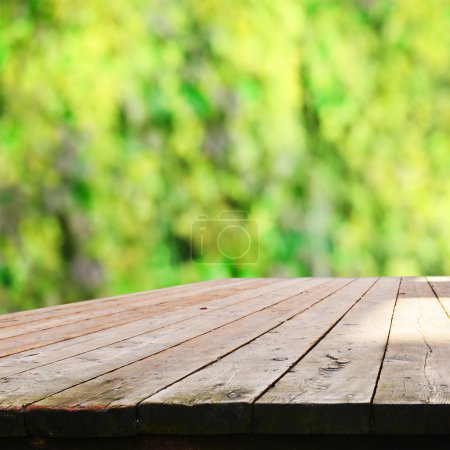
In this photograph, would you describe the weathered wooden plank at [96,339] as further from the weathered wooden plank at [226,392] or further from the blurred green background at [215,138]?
the blurred green background at [215,138]

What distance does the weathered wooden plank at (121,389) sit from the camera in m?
1.03

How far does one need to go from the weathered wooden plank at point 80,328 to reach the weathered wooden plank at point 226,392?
44 cm

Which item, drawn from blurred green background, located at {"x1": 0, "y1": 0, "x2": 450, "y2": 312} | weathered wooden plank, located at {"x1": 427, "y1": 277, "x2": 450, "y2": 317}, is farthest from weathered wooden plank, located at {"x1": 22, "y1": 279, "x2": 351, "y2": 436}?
blurred green background, located at {"x1": 0, "y1": 0, "x2": 450, "y2": 312}

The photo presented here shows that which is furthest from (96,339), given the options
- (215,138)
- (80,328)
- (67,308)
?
(215,138)

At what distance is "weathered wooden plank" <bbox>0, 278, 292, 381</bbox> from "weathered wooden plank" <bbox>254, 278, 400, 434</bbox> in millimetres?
434

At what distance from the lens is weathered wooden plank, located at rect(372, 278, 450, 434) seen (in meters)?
0.99

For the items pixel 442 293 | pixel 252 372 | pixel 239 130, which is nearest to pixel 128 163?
pixel 239 130

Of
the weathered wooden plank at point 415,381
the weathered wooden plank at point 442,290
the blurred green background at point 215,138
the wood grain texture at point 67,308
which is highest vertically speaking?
the blurred green background at point 215,138

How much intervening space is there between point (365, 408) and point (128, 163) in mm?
4042

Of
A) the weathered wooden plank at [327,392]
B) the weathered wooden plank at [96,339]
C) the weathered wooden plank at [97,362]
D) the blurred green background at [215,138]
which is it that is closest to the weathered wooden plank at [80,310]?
the weathered wooden plank at [96,339]

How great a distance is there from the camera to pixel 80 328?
192cm

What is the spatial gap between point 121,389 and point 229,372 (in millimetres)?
180

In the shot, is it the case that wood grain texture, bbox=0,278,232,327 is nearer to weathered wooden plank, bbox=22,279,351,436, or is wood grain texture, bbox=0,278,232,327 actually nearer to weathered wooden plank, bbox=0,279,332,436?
weathered wooden plank, bbox=0,279,332,436

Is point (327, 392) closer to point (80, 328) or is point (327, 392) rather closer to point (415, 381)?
point (415, 381)
